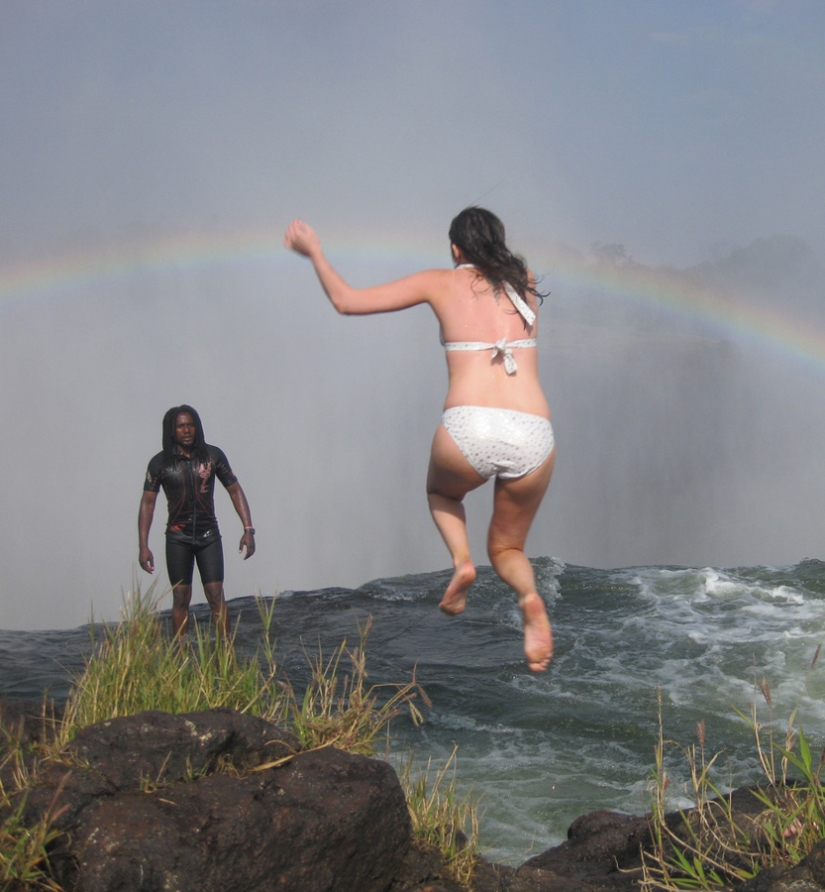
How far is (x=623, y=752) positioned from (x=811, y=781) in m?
5.95

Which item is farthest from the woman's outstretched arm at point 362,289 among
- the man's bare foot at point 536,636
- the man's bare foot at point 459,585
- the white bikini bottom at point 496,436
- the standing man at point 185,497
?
the standing man at point 185,497

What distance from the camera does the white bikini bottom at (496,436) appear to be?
3.49 meters

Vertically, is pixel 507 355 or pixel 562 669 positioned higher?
pixel 507 355

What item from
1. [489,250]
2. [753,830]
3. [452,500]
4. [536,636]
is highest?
[489,250]

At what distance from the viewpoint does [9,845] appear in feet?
11.2

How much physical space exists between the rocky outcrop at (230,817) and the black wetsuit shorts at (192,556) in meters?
3.54

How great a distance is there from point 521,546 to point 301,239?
1445 mm

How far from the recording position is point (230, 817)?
3811mm

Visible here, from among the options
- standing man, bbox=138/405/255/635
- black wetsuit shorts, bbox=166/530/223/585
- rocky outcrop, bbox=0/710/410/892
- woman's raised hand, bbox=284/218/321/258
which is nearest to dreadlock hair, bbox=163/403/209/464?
standing man, bbox=138/405/255/635

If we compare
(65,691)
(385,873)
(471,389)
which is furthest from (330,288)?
(65,691)

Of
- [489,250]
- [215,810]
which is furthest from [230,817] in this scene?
[489,250]

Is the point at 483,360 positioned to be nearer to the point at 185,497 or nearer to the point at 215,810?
the point at 215,810

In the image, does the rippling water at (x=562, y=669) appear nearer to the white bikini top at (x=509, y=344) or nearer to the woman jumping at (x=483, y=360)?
the woman jumping at (x=483, y=360)

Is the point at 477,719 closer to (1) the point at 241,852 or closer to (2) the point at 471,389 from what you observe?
(1) the point at 241,852
